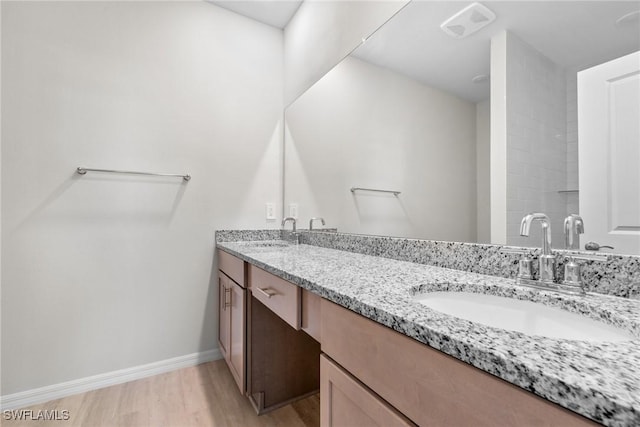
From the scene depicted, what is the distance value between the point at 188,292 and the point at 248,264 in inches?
30.0

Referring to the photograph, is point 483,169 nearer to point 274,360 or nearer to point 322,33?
point 274,360

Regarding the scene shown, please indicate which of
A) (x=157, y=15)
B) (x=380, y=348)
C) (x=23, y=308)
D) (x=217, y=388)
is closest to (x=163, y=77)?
(x=157, y=15)

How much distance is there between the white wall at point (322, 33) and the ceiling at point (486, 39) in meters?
0.10

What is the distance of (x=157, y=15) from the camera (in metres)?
1.89

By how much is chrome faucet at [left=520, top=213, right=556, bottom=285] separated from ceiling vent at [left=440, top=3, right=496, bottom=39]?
0.65m

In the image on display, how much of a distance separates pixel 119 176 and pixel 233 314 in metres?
1.05

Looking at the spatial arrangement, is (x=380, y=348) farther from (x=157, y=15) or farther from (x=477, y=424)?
(x=157, y=15)

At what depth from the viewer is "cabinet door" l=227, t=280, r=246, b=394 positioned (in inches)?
58.2

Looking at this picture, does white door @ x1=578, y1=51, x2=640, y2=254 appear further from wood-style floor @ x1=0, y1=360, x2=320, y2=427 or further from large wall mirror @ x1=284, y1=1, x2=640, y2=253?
wood-style floor @ x1=0, y1=360, x2=320, y2=427

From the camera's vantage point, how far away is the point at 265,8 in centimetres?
212

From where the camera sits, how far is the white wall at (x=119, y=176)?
1550mm

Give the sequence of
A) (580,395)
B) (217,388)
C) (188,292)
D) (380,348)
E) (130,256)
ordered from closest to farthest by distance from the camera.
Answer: (580,395)
(380,348)
(217,388)
(130,256)
(188,292)

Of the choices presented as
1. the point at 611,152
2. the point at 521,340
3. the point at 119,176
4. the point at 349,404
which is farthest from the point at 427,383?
the point at 119,176

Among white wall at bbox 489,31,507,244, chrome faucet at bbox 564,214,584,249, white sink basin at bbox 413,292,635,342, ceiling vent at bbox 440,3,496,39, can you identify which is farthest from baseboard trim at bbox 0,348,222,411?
ceiling vent at bbox 440,3,496,39
